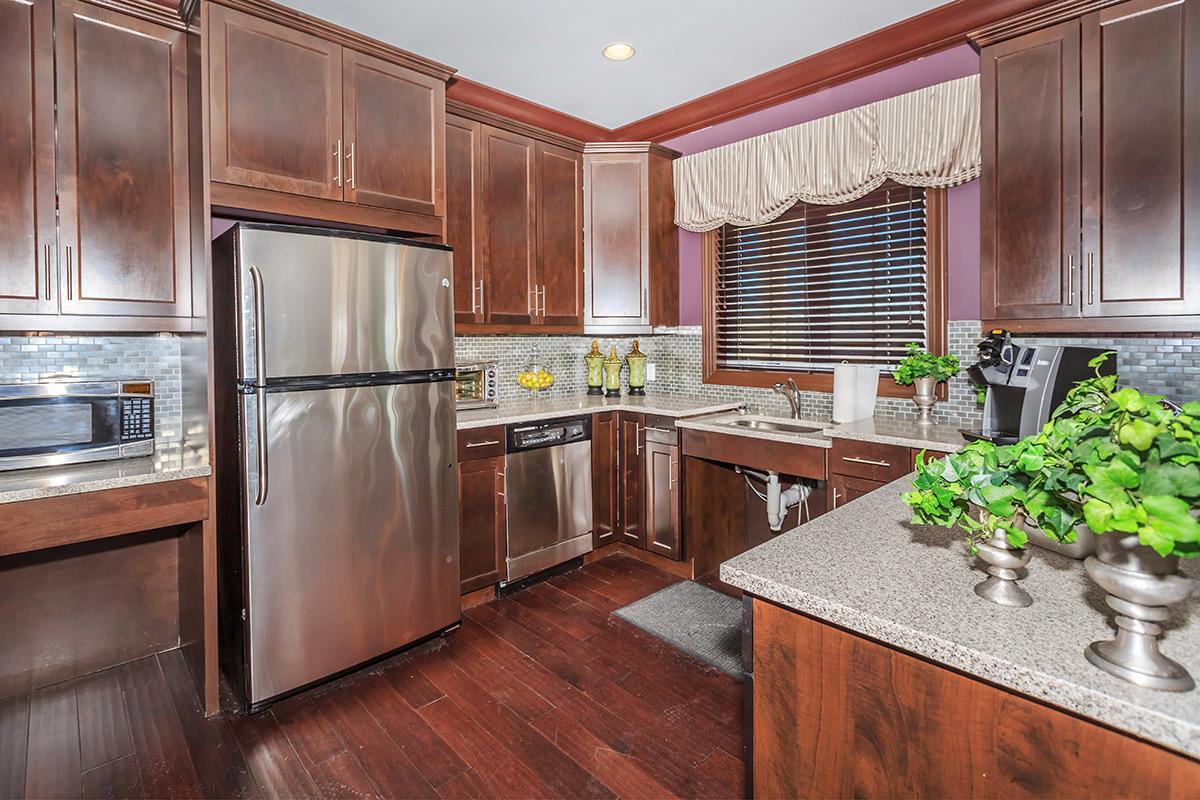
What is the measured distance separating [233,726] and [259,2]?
8.59 ft

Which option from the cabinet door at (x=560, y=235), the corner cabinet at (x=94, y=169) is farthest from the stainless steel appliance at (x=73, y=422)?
the cabinet door at (x=560, y=235)

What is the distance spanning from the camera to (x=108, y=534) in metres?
2.07

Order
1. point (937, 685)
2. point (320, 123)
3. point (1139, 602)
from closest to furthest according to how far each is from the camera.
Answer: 1. point (1139, 602)
2. point (937, 685)
3. point (320, 123)

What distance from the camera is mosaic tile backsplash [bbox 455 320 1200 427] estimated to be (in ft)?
7.84

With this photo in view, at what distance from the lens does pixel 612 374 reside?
163 inches

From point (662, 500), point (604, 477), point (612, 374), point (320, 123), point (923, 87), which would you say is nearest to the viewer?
point (320, 123)

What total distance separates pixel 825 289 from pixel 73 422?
347 cm

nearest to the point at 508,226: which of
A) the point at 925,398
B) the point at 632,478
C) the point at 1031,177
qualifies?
the point at 632,478

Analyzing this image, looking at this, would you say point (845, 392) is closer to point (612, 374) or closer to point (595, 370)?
point (612, 374)

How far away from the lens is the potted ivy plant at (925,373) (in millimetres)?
2869

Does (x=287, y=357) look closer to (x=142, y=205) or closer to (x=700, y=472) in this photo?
(x=142, y=205)

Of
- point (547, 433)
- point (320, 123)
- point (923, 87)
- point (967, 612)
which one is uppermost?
point (923, 87)

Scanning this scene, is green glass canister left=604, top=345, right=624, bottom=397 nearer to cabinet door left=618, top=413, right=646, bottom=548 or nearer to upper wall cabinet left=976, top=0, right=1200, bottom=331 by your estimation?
cabinet door left=618, top=413, right=646, bottom=548

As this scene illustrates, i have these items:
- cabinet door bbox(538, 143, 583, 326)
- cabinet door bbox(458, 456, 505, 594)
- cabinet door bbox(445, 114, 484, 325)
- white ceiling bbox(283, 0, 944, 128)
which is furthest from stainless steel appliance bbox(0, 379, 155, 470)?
cabinet door bbox(538, 143, 583, 326)
